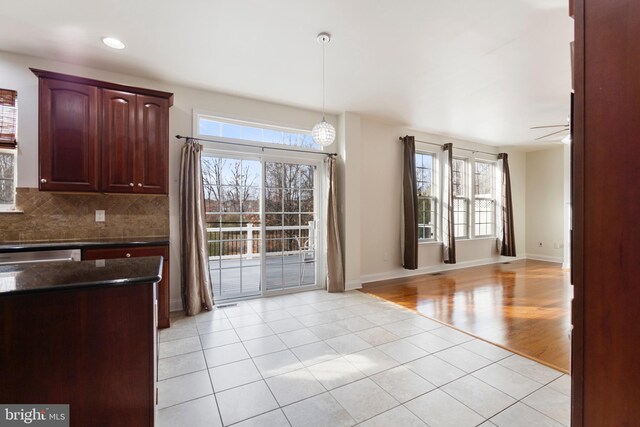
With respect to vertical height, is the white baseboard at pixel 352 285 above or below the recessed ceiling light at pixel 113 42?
below

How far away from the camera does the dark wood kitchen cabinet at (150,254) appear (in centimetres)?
261

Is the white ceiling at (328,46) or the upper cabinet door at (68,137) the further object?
the upper cabinet door at (68,137)

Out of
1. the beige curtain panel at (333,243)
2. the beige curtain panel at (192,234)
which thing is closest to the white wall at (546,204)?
the beige curtain panel at (333,243)

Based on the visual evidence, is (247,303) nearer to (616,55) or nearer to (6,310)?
(6,310)

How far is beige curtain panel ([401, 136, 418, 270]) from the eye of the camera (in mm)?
4953

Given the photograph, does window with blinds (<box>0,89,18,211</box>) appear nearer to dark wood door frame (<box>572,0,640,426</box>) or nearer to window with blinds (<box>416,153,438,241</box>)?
dark wood door frame (<box>572,0,640,426</box>)

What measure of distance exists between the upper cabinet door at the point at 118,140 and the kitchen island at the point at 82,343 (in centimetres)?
188

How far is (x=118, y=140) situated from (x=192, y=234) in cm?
124

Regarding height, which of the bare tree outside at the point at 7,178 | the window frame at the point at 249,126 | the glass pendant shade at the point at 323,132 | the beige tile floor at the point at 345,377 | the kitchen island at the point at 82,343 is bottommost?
the beige tile floor at the point at 345,377

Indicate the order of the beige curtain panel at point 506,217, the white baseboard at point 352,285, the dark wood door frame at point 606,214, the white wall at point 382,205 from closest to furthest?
the dark wood door frame at point 606,214
the white baseboard at point 352,285
the white wall at point 382,205
the beige curtain panel at point 506,217

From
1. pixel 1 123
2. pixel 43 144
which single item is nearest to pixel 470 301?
pixel 43 144

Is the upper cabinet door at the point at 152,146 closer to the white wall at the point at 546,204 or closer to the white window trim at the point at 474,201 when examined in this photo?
the white window trim at the point at 474,201

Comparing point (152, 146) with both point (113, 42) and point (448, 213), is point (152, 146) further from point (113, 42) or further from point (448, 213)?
point (448, 213)

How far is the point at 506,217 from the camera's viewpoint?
253 inches
